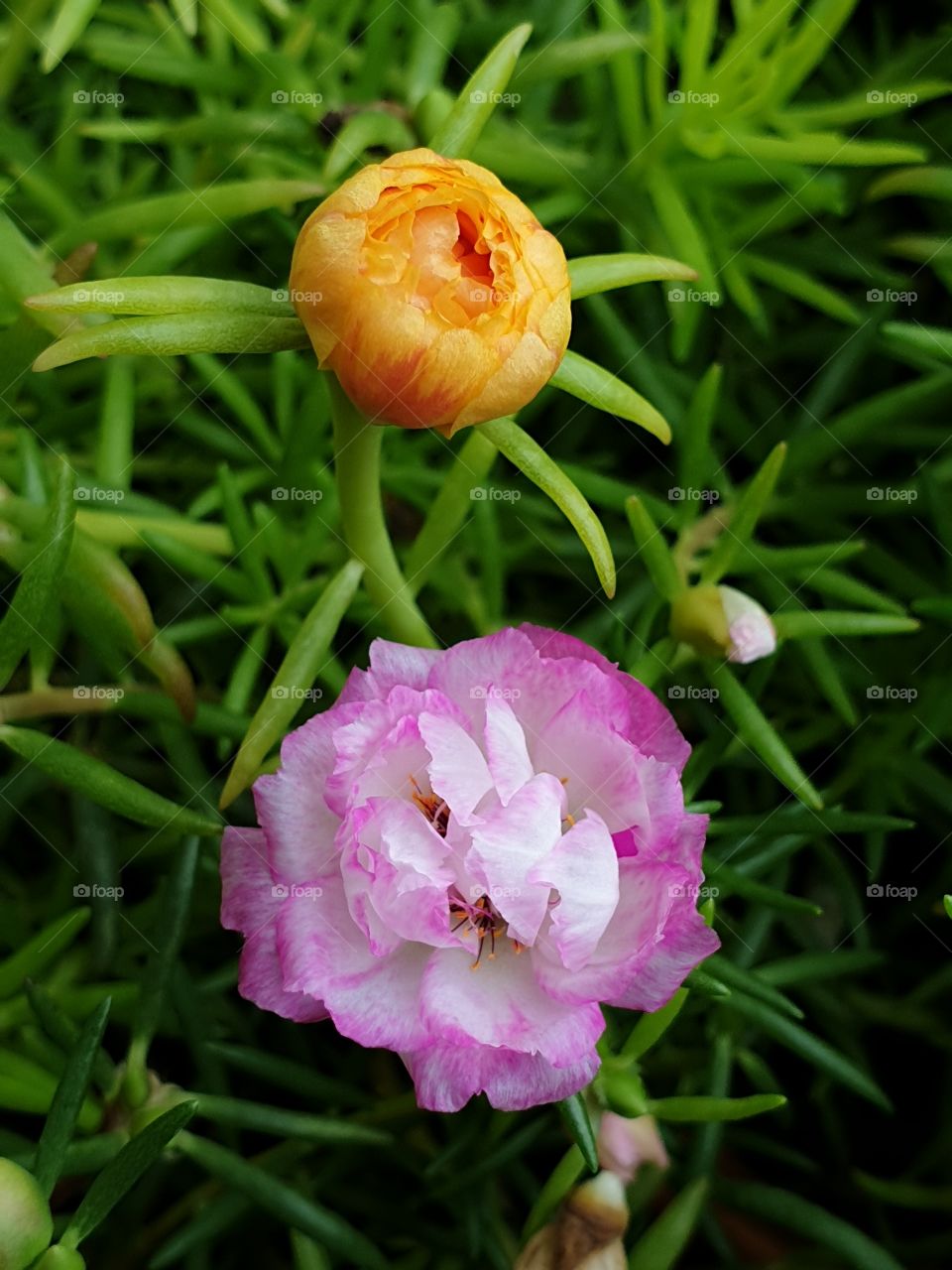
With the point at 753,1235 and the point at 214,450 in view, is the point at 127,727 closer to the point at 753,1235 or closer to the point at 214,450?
the point at 214,450

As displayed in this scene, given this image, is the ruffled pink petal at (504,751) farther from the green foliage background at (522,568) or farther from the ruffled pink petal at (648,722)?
the green foliage background at (522,568)

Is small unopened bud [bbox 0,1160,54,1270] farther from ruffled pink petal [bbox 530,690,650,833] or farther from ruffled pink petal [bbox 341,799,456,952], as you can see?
ruffled pink petal [bbox 530,690,650,833]

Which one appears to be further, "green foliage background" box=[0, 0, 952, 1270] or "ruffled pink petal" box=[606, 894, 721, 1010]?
"green foliage background" box=[0, 0, 952, 1270]

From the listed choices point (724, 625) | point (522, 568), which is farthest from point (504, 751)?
point (522, 568)

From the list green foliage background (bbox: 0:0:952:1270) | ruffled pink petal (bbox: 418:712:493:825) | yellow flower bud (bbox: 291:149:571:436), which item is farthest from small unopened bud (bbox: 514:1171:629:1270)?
yellow flower bud (bbox: 291:149:571:436)

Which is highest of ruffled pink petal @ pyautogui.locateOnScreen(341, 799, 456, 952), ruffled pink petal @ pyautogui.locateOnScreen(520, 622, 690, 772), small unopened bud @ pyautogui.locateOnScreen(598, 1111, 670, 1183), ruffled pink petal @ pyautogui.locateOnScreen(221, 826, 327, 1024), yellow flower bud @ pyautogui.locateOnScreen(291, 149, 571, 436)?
yellow flower bud @ pyautogui.locateOnScreen(291, 149, 571, 436)

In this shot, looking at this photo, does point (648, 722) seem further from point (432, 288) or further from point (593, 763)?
point (432, 288)
